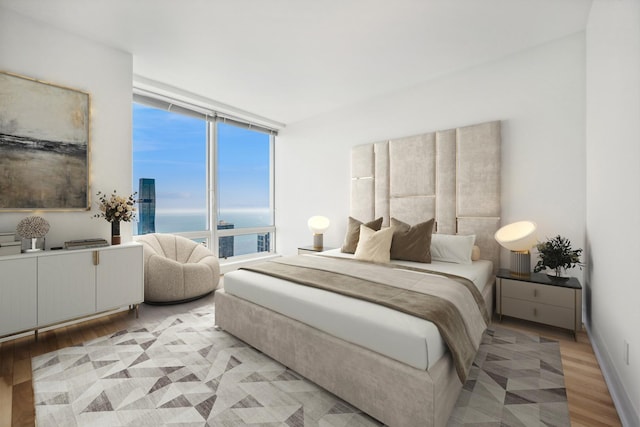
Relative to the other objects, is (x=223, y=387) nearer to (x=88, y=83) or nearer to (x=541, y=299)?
(x=541, y=299)

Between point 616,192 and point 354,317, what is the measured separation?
174 cm

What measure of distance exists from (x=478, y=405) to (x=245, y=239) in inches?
168

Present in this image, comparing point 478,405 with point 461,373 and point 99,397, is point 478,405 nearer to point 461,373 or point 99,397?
point 461,373

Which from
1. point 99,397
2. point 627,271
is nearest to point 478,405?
point 627,271

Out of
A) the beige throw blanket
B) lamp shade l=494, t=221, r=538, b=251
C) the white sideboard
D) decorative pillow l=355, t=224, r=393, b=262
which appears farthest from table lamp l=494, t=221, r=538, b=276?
the white sideboard

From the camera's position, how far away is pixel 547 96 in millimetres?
2781

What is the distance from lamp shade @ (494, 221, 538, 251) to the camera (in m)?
2.58

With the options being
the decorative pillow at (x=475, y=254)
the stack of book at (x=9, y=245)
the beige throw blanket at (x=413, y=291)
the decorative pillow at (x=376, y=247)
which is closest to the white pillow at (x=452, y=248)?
the decorative pillow at (x=475, y=254)

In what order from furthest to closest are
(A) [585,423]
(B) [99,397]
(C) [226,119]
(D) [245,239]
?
(D) [245,239] < (C) [226,119] < (B) [99,397] < (A) [585,423]

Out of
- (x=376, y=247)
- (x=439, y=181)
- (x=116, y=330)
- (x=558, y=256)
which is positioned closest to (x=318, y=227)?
(x=376, y=247)

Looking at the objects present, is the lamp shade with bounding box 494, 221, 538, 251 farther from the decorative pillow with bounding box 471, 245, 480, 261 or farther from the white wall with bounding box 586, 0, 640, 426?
the white wall with bounding box 586, 0, 640, 426

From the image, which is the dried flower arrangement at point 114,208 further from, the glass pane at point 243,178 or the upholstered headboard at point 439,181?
the upholstered headboard at point 439,181

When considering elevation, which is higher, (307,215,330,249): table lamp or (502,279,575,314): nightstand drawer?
(307,215,330,249): table lamp

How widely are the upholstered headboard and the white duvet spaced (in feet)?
2.90
